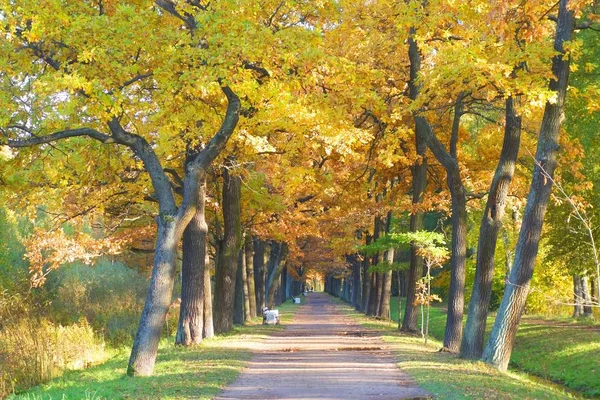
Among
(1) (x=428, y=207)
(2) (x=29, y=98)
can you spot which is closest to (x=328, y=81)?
(2) (x=29, y=98)

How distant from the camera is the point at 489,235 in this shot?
59.8 feet

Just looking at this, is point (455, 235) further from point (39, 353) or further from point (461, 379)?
point (39, 353)

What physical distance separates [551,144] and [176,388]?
865 centimetres

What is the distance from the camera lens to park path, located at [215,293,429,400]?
40.1ft

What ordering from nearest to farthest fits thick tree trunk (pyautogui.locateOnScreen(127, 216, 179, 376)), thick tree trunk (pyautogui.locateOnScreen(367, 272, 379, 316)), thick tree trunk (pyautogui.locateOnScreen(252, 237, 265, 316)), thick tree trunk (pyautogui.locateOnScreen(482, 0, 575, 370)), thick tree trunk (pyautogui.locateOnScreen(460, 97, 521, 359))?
thick tree trunk (pyautogui.locateOnScreen(127, 216, 179, 376))
thick tree trunk (pyautogui.locateOnScreen(482, 0, 575, 370))
thick tree trunk (pyautogui.locateOnScreen(460, 97, 521, 359))
thick tree trunk (pyautogui.locateOnScreen(367, 272, 379, 316))
thick tree trunk (pyautogui.locateOnScreen(252, 237, 265, 316))

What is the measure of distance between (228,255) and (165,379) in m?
13.4

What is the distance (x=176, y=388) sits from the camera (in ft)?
41.1

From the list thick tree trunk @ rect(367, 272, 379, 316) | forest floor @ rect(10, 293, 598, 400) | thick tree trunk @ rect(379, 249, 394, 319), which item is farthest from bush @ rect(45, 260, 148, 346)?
thick tree trunk @ rect(367, 272, 379, 316)

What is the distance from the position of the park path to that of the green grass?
16.4 feet

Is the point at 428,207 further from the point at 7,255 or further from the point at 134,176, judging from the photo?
the point at 7,255

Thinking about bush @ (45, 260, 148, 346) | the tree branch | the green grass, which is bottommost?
the green grass

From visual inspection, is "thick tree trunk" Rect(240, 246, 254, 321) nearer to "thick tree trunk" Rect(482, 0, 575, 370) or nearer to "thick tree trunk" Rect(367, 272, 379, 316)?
"thick tree trunk" Rect(367, 272, 379, 316)

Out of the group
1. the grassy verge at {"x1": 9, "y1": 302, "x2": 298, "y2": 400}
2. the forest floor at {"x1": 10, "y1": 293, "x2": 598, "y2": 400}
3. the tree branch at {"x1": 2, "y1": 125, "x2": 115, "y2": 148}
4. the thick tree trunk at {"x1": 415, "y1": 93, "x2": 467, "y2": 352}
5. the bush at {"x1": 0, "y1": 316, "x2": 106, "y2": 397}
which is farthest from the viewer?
the thick tree trunk at {"x1": 415, "y1": 93, "x2": 467, "y2": 352}

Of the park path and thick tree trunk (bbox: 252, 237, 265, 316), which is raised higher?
thick tree trunk (bbox: 252, 237, 265, 316)
